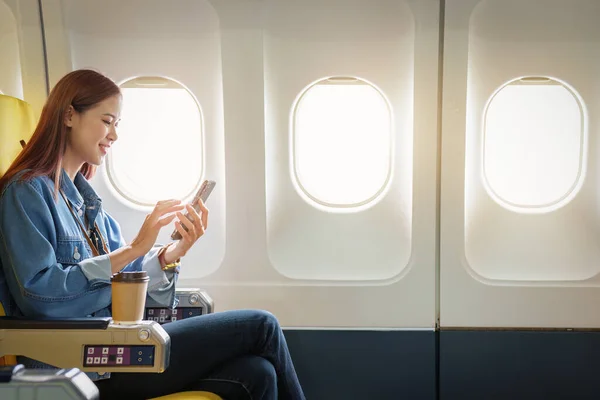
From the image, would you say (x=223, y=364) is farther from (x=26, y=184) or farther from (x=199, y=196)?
(x=26, y=184)

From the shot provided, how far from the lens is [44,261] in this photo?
1.64 meters

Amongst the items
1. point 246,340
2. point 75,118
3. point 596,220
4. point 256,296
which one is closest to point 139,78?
point 75,118

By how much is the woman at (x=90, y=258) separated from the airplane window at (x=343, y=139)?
2.94 ft

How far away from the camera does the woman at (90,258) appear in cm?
166

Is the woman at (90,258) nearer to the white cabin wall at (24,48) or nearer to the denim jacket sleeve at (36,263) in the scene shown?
the denim jacket sleeve at (36,263)

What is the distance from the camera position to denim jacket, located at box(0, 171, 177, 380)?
5.36 ft

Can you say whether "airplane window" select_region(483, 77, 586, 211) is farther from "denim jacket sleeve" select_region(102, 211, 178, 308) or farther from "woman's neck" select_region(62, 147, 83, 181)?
"woman's neck" select_region(62, 147, 83, 181)

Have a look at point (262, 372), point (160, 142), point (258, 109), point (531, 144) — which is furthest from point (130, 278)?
point (531, 144)

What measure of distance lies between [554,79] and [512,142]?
1.11 feet

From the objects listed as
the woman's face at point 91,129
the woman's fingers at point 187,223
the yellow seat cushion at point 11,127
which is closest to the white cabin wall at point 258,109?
the yellow seat cushion at point 11,127

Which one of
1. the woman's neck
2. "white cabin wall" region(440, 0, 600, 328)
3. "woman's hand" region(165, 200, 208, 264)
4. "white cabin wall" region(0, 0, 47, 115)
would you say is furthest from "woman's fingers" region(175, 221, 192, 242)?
"white cabin wall" region(440, 0, 600, 328)

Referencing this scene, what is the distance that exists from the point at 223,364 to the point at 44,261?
652 millimetres

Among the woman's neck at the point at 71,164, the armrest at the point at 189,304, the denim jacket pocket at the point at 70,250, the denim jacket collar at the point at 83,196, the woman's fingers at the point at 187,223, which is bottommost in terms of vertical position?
the armrest at the point at 189,304

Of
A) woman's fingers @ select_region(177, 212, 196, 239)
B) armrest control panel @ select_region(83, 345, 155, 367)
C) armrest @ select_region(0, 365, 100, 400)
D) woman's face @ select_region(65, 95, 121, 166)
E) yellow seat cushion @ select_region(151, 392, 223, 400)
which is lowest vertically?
yellow seat cushion @ select_region(151, 392, 223, 400)
